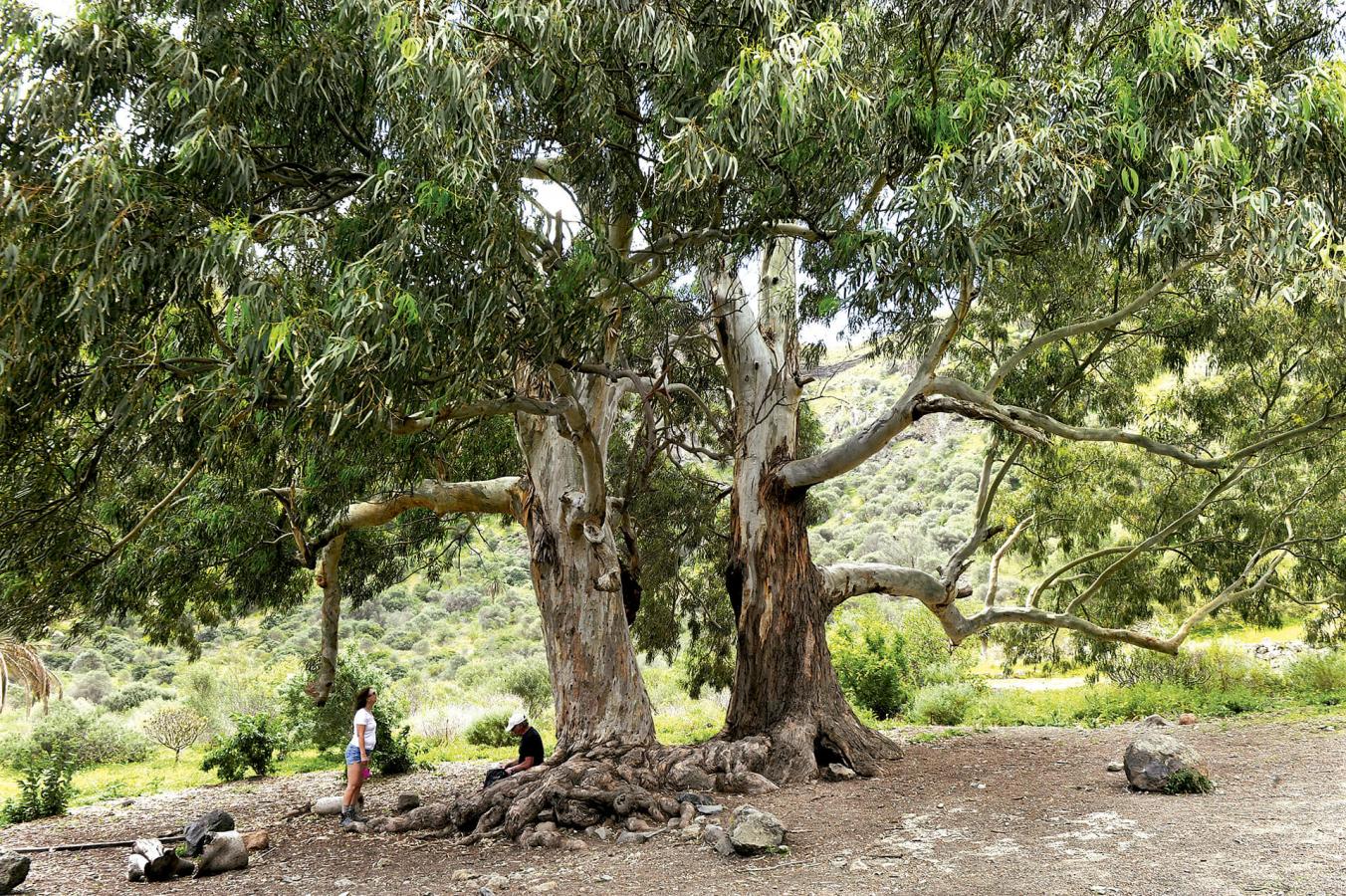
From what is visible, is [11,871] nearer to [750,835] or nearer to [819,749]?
[750,835]

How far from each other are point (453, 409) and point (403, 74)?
190cm

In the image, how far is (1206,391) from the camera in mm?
12867

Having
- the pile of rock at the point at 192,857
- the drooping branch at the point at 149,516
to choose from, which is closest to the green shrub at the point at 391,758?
the pile of rock at the point at 192,857

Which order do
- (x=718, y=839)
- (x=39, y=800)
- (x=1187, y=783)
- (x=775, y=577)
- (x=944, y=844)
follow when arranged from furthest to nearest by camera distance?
(x=39, y=800) → (x=775, y=577) → (x=1187, y=783) → (x=718, y=839) → (x=944, y=844)

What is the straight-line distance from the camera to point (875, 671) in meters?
14.6

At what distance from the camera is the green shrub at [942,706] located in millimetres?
13570

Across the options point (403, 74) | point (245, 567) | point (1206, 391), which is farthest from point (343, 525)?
point (1206, 391)

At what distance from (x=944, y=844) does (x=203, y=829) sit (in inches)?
217

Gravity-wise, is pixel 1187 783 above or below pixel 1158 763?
below

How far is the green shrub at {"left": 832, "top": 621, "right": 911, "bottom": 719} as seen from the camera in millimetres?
14586

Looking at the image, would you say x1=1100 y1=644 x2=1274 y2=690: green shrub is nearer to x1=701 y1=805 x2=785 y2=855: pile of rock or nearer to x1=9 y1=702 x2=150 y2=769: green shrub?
x1=701 y1=805 x2=785 y2=855: pile of rock

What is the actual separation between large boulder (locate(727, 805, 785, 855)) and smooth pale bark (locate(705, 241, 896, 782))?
2.32m

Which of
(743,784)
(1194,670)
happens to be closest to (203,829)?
(743,784)

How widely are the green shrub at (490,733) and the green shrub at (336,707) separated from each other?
162 cm
